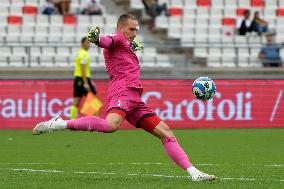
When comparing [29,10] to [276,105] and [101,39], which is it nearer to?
[276,105]

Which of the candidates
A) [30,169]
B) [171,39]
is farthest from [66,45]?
[30,169]

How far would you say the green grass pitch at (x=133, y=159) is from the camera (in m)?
11.4

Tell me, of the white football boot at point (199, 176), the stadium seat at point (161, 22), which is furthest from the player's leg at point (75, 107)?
the white football boot at point (199, 176)

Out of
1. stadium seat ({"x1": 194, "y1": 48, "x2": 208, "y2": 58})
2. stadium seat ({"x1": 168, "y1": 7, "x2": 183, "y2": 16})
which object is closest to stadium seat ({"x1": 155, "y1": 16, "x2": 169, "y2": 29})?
stadium seat ({"x1": 168, "y1": 7, "x2": 183, "y2": 16})

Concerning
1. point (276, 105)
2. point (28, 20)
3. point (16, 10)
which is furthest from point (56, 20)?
point (276, 105)

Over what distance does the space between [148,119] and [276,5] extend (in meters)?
21.8

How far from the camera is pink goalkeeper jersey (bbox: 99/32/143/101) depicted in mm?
11773

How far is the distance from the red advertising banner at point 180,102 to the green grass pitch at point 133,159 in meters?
0.83

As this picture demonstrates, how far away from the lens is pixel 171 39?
3045cm

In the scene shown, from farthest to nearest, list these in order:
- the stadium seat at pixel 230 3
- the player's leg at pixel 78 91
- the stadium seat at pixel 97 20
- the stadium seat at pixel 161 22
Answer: the stadium seat at pixel 230 3 < the stadium seat at pixel 161 22 < the stadium seat at pixel 97 20 < the player's leg at pixel 78 91

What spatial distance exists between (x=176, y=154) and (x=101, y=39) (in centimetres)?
172

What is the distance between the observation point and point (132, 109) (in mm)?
11797

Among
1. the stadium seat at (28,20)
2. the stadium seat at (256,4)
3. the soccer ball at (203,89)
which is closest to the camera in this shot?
the soccer ball at (203,89)

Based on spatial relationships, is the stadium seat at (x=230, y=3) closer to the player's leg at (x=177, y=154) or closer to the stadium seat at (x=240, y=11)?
the stadium seat at (x=240, y=11)
